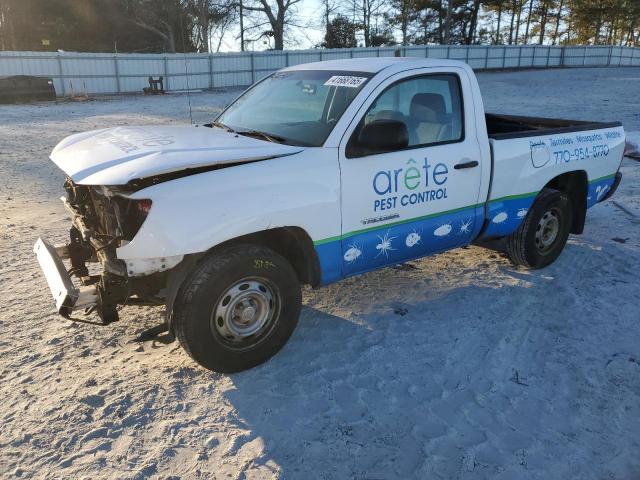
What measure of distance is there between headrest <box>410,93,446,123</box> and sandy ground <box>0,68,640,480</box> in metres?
1.57

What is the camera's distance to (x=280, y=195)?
3434 millimetres

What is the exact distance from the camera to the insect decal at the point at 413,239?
4.21 m

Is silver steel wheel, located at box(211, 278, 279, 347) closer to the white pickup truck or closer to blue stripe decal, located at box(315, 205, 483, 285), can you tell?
the white pickup truck

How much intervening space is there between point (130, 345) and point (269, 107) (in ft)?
7.21

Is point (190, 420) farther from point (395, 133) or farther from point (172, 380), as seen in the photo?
point (395, 133)

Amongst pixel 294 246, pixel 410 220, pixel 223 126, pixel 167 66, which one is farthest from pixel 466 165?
pixel 167 66

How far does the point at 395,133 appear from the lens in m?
3.64

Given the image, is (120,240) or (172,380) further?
(172,380)

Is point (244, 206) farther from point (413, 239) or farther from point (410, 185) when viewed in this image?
point (413, 239)

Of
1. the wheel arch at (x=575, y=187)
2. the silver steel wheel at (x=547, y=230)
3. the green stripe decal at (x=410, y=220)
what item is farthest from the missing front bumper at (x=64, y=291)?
the wheel arch at (x=575, y=187)

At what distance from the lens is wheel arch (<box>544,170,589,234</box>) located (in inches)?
218

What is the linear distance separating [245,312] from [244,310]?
0.6 inches

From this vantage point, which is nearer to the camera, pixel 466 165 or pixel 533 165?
pixel 466 165

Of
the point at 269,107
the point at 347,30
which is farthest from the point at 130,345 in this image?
the point at 347,30
